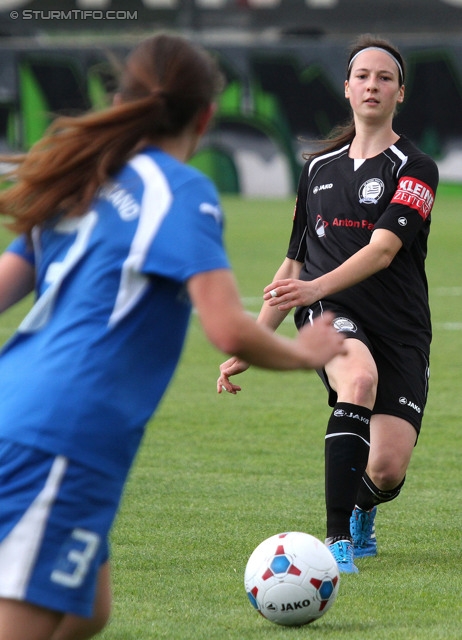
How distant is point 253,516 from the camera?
5789mm

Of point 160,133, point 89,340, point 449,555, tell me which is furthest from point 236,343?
point 449,555

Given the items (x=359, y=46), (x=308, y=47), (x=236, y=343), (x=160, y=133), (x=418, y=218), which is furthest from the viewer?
(x=308, y=47)

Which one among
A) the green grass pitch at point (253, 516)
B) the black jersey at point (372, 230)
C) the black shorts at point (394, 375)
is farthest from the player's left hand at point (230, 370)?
the green grass pitch at point (253, 516)

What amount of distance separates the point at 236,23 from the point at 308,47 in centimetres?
615

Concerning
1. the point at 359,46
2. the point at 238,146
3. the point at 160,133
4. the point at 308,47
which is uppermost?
the point at 160,133

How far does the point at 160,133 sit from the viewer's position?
2867 mm

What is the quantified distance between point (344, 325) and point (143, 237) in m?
2.49

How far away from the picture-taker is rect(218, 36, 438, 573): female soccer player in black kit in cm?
486

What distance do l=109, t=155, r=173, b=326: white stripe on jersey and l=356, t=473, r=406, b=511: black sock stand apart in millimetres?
2675

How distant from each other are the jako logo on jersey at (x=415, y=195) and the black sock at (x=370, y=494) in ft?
3.74

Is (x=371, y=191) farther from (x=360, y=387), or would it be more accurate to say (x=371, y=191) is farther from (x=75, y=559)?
(x=75, y=559)

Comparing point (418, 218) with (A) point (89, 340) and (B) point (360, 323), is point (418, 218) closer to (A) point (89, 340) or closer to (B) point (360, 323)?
(B) point (360, 323)

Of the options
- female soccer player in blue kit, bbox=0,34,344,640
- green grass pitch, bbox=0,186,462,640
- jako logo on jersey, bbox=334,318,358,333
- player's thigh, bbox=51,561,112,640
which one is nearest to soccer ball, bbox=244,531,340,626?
green grass pitch, bbox=0,186,462,640

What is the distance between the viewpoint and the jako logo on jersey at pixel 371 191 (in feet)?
16.8
